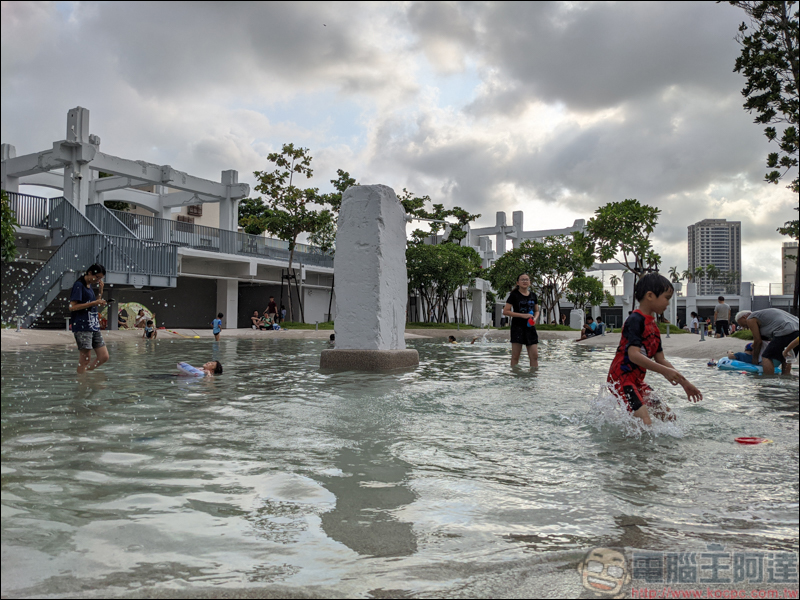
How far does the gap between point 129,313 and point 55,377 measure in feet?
61.8

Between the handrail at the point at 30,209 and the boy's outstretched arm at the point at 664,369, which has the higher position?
the handrail at the point at 30,209

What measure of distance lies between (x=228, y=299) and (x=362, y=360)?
85.4ft

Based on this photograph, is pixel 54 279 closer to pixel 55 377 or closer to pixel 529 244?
pixel 55 377

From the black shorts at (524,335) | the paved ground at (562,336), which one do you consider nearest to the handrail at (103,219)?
the paved ground at (562,336)

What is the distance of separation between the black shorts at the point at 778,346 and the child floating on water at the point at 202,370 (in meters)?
8.08

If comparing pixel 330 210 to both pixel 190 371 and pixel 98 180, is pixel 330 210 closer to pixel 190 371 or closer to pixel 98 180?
pixel 98 180

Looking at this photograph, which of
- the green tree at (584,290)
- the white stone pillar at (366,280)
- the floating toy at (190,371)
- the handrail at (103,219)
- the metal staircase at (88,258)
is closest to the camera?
the floating toy at (190,371)

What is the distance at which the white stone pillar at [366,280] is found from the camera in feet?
36.4

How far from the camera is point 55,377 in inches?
328

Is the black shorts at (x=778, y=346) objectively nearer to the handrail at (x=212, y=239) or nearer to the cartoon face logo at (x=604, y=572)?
the cartoon face logo at (x=604, y=572)

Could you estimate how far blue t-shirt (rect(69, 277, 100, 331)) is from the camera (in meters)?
8.50

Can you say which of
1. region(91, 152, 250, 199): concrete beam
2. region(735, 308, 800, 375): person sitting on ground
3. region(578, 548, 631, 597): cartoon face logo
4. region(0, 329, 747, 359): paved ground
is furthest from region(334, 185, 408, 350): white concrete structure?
region(91, 152, 250, 199): concrete beam

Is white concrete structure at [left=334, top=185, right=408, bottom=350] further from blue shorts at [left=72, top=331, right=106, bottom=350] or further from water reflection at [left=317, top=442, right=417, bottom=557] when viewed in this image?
water reflection at [left=317, top=442, right=417, bottom=557]

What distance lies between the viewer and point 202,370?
923cm
